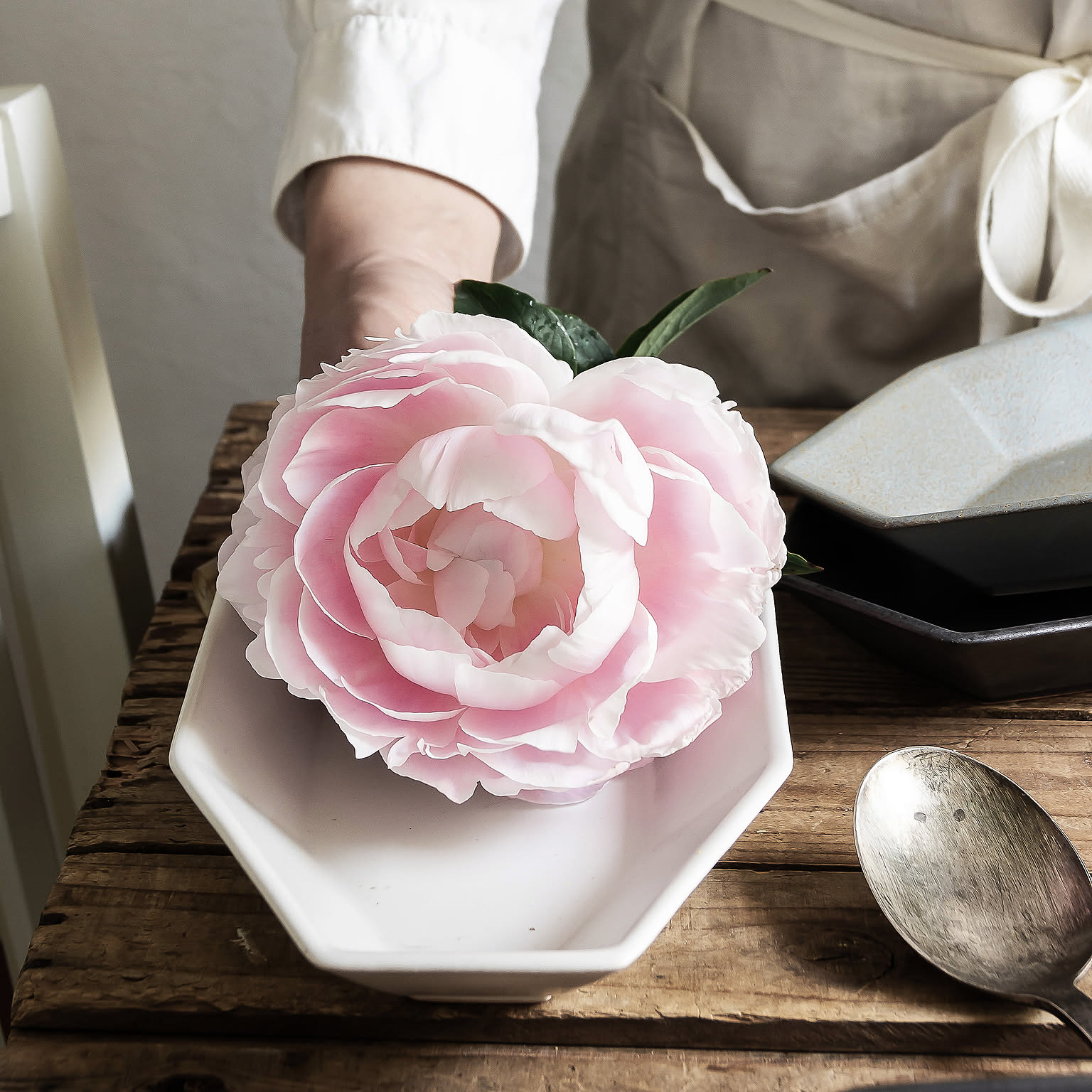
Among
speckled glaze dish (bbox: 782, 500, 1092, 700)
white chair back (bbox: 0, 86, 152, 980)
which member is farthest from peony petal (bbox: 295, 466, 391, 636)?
white chair back (bbox: 0, 86, 152, 980)

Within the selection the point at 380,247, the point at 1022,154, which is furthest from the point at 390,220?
the point at 1022,154

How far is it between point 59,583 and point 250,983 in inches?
10.0

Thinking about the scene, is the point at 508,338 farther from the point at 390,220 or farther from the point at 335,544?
the point at 390,220

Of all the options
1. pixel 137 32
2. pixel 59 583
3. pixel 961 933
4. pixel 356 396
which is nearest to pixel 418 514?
pixel 356 396

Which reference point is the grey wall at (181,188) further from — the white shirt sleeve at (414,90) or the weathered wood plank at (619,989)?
the weathered wood plank at (619,989)

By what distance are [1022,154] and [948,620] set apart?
20 cm

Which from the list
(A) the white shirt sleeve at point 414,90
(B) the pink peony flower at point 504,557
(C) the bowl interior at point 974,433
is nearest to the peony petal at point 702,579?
(B) the pink peony flower at point 504,557

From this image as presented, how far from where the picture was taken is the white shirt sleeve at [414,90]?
33cm

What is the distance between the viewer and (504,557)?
19 centimetres

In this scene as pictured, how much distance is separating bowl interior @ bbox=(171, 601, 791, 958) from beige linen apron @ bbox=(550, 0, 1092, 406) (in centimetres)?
26

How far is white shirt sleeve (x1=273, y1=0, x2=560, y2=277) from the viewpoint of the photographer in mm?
332

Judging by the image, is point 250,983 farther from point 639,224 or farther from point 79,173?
point 79,173

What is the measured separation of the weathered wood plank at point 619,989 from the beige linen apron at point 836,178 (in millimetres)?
258

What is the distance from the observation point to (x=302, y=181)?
353 mm
